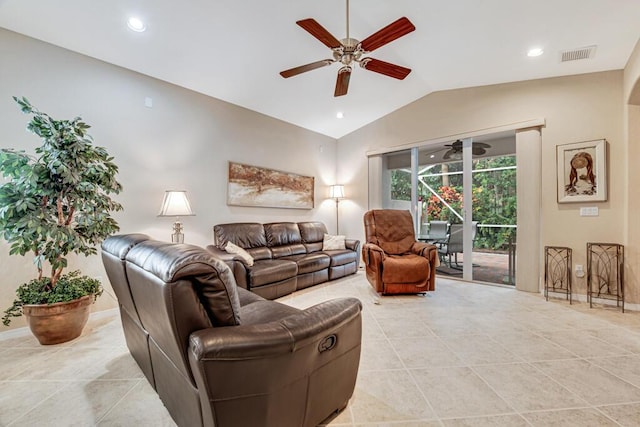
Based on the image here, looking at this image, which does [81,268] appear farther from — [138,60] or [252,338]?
[252,338]

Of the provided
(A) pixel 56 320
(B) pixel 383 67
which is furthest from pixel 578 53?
(A) pixel 56 320

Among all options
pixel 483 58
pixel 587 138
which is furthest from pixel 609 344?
pixel 483 58

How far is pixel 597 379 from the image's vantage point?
5.76 ft

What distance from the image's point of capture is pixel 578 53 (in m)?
2.98

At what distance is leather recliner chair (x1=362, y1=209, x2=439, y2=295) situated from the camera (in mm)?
3398

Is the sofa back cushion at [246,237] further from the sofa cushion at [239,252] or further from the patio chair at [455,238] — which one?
the patio chair at [455,238]

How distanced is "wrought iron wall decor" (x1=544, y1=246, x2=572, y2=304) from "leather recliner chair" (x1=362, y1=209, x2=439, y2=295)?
56.0 inches

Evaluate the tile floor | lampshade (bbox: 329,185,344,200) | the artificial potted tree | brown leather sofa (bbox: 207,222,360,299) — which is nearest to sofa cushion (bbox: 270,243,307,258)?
brown leather sofa (bbox: 207,222,360,299)

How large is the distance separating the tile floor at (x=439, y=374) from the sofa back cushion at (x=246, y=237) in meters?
1.43

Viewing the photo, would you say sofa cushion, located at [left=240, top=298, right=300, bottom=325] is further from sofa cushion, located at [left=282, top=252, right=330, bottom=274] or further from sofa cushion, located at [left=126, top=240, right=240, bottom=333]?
sofa cushion, located at [left=282, top=252, right=330, bottom=274]

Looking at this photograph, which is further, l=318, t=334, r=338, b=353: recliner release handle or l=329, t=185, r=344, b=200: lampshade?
l=329, t=185, r=344, b=200: lampshade

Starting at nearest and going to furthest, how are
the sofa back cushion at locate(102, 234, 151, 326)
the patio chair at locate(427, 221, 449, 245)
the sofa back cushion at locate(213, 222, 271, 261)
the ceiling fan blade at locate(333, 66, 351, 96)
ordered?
1. the sofa back cushion at locate(102, 234, 151, 326)
2. the ceiling fan blade at locate(333, 66, 351, 96)
3. the sofa back cushion at locate(213, 222, 271, 261)
4. the patio chair at locate(427, 221, 449, 245)

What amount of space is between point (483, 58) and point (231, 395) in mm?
4210

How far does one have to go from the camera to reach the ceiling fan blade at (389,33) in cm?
197
